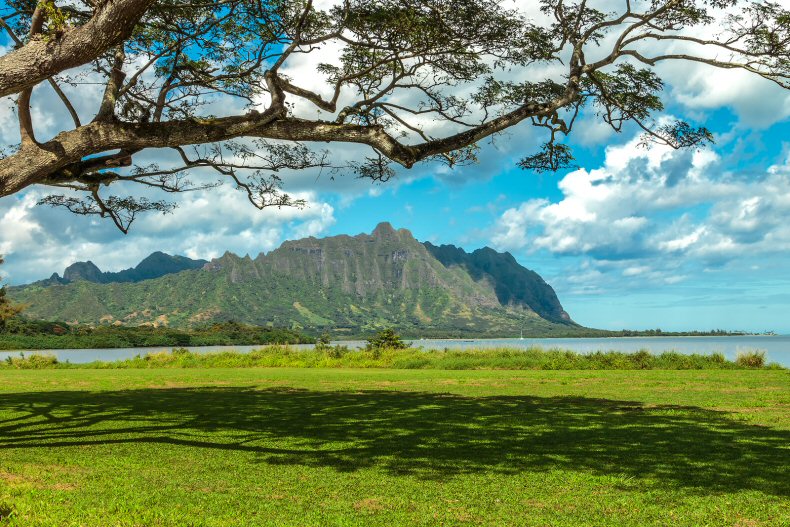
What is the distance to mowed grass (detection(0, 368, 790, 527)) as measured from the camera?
5.72m

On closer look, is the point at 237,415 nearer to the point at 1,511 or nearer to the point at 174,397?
the point at 174,397

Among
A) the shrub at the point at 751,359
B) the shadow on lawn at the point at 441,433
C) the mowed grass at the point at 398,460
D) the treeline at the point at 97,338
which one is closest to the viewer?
the mowed grass at the point at 398,460

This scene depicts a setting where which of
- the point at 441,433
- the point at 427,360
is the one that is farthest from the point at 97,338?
the point at 441,433

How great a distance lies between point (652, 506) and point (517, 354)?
27.0 metres

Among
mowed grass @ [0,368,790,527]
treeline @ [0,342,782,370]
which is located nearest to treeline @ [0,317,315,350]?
treeline @ [0,342,782,370]

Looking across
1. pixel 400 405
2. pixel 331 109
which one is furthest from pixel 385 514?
pixel 400 405

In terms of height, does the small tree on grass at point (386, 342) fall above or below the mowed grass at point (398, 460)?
above

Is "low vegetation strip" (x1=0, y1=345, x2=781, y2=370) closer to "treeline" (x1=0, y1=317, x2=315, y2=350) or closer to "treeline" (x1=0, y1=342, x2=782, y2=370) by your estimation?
"treeline" (x1=0, y1=342, x2=782, y2=370)

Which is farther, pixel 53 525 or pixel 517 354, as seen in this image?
pixel 517 354

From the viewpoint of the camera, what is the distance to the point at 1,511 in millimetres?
5547

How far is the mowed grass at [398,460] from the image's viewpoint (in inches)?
225

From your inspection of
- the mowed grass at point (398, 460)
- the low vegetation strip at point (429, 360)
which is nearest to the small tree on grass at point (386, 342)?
the low vegetation strip at point (429, 360)

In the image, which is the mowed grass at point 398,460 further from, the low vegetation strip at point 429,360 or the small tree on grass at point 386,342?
the small tree on grass at point 386,342

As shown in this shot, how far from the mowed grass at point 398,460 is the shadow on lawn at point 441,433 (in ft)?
0.15
